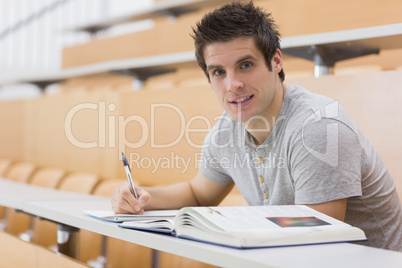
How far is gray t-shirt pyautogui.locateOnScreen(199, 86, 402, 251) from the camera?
714 mm

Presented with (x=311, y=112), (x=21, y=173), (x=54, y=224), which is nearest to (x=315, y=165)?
(x=311, y=112)

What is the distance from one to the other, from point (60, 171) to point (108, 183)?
453 mm

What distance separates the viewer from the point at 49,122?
222 centimetres

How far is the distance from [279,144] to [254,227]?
29cm

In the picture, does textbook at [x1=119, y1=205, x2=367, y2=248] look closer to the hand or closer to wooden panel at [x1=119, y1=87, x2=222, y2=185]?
the hand

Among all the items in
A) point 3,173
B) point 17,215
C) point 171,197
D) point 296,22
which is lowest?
point 17,215

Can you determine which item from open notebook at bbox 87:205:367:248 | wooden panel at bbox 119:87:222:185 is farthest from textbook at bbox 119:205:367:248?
wooden panel at bbox 119:87:222:185

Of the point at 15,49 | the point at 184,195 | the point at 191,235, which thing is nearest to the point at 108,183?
the point at 184,195

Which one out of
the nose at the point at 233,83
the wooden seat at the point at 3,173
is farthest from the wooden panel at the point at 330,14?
the wooden seat at the point at 3,173

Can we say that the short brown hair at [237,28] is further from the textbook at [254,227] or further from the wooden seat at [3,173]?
the wooden seat at [3,173]

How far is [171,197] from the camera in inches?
36.9

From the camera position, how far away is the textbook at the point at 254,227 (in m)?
0.52

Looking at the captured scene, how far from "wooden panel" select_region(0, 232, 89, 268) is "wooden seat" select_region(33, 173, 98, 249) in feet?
1.76

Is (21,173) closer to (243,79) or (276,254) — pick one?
(243,79)
